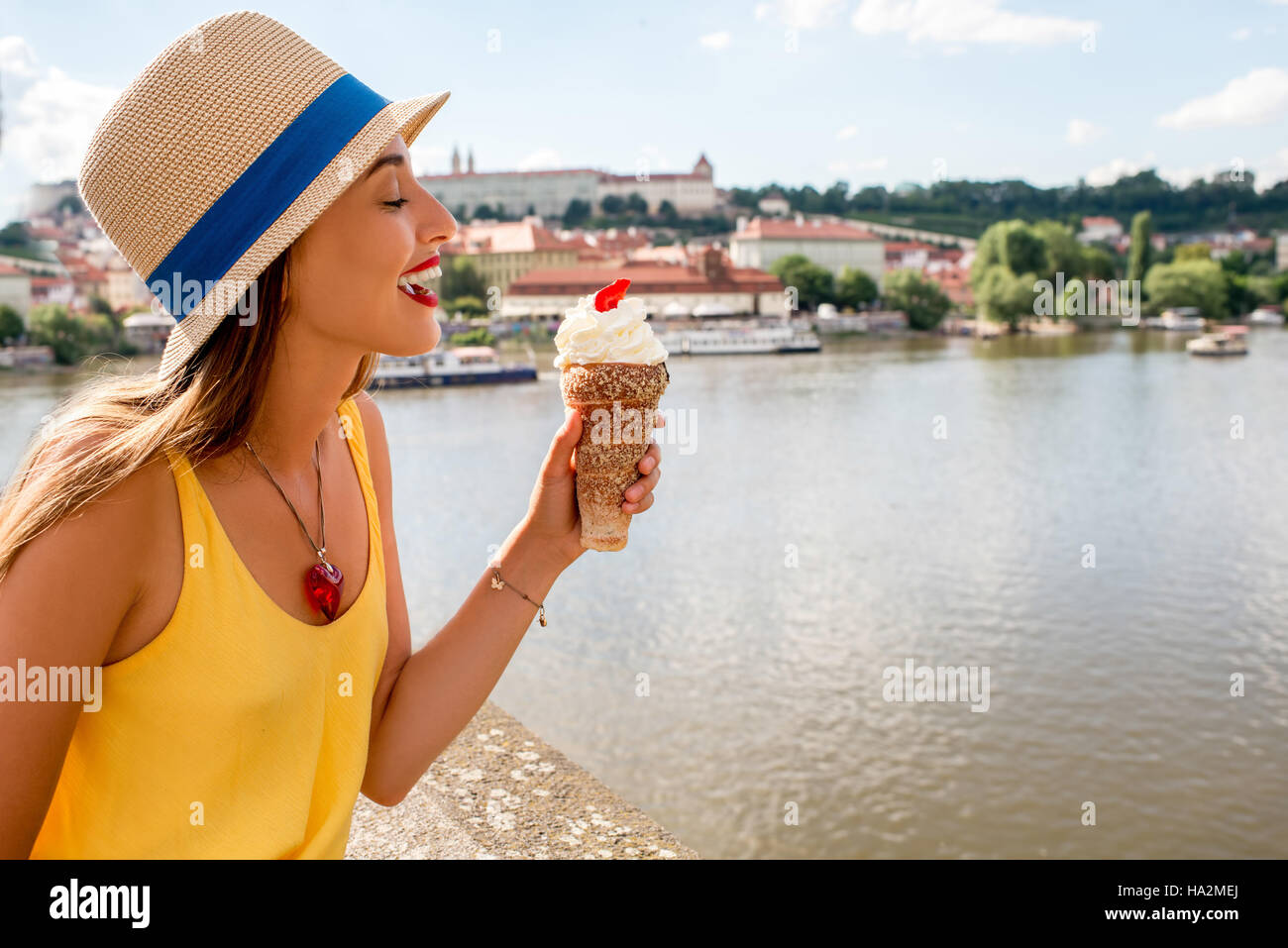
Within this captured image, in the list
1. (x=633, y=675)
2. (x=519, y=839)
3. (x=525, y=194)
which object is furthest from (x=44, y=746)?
(x=525, y=194)

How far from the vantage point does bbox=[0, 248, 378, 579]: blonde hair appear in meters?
0.84

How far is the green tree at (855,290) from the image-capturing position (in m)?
54.8

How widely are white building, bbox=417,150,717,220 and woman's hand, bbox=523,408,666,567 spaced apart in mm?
82452

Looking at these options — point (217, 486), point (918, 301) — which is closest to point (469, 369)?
point (918, 301)

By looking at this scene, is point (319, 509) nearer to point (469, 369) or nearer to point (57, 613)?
point (57, 613)

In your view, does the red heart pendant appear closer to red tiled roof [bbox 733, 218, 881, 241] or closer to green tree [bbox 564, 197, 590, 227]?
red tiled roof [bbox 733, 218, 881, 241]

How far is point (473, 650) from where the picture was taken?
1.16 meters

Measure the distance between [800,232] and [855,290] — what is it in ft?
40.2

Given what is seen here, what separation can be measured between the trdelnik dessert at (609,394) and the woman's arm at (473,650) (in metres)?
0.02

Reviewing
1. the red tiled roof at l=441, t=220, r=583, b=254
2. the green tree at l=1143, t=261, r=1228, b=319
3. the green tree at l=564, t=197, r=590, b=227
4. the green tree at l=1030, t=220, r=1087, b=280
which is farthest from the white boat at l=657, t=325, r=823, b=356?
the green tree at l=564, t=197, r=590, b=227

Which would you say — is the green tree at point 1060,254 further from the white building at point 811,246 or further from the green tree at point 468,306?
the green tree at point 468,306

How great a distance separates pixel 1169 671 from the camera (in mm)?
7379

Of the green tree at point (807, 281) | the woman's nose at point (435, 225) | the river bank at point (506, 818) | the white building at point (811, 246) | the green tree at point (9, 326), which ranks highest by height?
the white building at point (811, 246)

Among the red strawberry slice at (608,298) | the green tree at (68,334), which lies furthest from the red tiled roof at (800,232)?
the red strawberry slice at (608,298)
